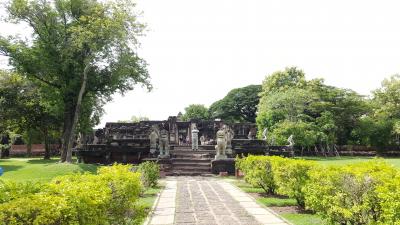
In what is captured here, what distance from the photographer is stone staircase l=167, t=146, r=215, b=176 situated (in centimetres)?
2228

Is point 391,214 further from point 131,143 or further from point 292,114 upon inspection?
point 292,114

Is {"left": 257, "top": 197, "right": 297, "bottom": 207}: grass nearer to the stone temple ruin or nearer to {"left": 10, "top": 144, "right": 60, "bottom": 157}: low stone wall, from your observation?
the stone temple ruin

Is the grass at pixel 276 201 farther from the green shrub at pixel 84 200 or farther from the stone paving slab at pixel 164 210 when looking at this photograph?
the green shrub at pixel 84 200

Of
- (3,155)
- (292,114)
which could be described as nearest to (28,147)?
(3,155)

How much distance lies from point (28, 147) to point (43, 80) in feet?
76.6

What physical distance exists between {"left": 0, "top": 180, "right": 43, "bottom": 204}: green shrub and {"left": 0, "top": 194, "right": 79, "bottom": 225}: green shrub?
1.02 ft

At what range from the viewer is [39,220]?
147 inches

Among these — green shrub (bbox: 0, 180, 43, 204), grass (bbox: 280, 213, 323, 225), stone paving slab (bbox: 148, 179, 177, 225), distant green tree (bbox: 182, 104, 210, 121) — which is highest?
distant green tree (bbox: 182, 104, 210, 121)

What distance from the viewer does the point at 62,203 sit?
411cm

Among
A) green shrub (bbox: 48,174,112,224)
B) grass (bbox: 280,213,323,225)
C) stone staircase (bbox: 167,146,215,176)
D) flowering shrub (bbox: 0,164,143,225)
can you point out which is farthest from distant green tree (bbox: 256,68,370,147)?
green shrub (bbox: 48,174,112,224)

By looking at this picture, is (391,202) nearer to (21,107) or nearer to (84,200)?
(84,200)

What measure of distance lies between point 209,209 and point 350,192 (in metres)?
4.31

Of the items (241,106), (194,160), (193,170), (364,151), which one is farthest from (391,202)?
(241,106)

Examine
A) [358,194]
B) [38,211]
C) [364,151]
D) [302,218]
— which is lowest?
[302,218]
